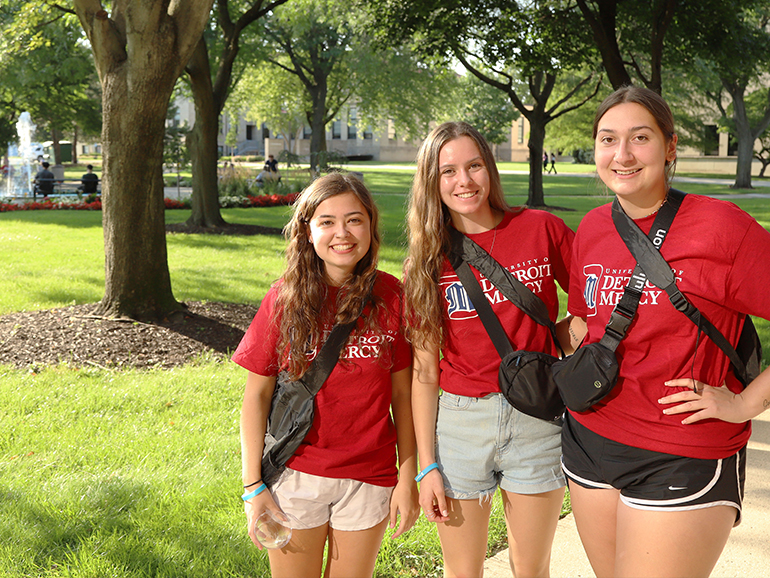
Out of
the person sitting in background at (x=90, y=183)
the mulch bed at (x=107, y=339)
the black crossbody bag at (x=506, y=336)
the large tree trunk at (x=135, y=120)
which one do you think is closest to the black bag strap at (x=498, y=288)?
the black crossbody bag at (x=506, y=336)

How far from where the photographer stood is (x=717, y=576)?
3.36 meters

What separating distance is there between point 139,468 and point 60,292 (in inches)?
238

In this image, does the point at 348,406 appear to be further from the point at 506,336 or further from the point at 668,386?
the point at 668,386

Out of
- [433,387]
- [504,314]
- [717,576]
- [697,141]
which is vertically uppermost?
[697,141]

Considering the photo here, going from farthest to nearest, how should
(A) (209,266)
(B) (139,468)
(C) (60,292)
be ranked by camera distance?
1. (A) (209,266)
2. (C) (60,292)
3. (B) (139,468)

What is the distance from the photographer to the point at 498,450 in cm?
252

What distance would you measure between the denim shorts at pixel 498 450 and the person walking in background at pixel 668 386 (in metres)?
0.25

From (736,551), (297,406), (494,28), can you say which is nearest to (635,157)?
(297,406)

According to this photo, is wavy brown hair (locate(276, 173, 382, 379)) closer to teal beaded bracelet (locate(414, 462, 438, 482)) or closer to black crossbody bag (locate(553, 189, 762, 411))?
teal beaded bracelet (locate(414, 462, 438, 482))

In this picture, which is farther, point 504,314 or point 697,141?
point 697,141

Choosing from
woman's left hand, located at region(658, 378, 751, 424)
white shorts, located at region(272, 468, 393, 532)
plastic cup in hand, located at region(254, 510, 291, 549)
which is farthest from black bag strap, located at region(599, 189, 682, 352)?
plastic cup in hand, located at region(254, 510, 291, 549)

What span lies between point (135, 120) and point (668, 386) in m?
6.57

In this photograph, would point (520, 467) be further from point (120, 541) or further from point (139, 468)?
point (139, 468)

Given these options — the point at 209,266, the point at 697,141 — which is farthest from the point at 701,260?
the point at 697,141
